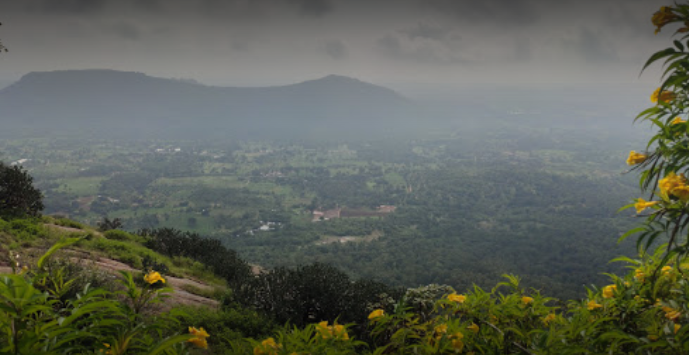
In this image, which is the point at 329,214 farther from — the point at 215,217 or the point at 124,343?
the point at 124,343

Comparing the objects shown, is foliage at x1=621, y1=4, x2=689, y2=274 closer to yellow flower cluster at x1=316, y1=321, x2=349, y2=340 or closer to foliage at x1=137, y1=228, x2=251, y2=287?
yellow flower cluster at x1=316, y1=321, x2=349, y2=340

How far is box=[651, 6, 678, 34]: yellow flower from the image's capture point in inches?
54.0

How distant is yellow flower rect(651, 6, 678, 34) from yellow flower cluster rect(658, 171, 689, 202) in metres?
0.63

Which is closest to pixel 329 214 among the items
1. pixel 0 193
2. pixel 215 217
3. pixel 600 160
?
pixel 215 217

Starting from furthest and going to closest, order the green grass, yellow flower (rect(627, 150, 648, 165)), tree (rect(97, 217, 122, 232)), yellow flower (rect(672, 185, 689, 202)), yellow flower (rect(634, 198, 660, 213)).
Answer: the green grass → tree (rect(97, 217, 122, 232)) → yellow flower (rect(627, 150, 648, 165)) → yellow flower (rect(634, 198, 660, 213)) → yellow flower (rect(672, 185, 689, 202))

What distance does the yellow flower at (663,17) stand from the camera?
1.37 m

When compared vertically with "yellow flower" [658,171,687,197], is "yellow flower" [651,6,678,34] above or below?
above

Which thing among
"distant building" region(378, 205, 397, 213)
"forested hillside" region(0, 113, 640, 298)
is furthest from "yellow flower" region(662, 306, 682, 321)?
"distant building" region(378, 205, 397, 213)

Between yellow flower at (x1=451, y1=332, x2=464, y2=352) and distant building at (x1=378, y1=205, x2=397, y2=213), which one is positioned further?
distant building at (x1=378, y1=205, x2=397, y2=213)

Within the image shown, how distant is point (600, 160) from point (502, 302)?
161673 mm

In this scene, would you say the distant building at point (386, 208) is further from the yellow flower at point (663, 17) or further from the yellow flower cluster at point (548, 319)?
the yellow flower at point (663, 17)

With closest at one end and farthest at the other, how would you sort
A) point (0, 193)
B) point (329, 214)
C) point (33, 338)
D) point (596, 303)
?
point (33, 338) < point (596, 303) < point (0, 193) < point (329, 214)

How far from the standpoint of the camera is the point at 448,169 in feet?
408

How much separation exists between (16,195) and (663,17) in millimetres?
10343
